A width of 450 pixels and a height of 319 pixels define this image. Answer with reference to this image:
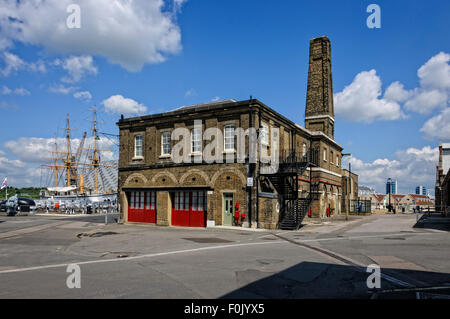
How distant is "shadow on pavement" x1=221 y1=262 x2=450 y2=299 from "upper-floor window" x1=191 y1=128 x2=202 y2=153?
16287 millimetres

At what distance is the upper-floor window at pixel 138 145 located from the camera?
29.0m

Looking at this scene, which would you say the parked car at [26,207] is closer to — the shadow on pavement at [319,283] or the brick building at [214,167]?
the brick building at [214,167]

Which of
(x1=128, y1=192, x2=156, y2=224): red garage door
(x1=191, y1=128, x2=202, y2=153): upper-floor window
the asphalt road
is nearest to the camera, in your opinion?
the asphalt road

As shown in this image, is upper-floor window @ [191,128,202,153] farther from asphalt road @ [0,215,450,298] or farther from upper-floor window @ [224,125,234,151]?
asphalt road @ [0,215,450,298]

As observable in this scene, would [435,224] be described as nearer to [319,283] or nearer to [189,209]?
[189,209]

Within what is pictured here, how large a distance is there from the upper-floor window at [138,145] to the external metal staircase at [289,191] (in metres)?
10.4

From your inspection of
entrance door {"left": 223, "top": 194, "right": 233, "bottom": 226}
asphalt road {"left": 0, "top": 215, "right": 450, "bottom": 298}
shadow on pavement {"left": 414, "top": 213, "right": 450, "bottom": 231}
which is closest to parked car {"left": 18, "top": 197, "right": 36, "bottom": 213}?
asphalt road {"left": 0, "top": 215, "right": 450, "bottom": 298}

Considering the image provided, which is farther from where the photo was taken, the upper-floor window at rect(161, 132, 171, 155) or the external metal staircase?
the upper-floor window at rect(161, 132, 171, 155)

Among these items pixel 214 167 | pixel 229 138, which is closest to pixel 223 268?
pixel 214 167

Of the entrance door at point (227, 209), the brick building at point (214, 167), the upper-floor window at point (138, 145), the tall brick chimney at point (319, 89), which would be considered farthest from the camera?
the tall brick chimney at point (319, 89)

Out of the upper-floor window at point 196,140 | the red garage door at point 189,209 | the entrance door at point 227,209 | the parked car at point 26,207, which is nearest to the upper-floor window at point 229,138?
the upper-floor window at point 196,140

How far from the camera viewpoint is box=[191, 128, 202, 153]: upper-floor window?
84.8 ft

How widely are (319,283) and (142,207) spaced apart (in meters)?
21.9
